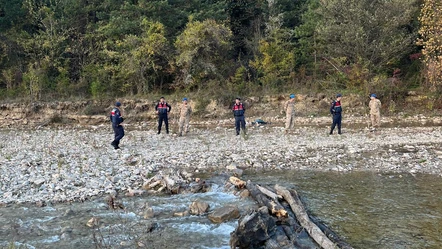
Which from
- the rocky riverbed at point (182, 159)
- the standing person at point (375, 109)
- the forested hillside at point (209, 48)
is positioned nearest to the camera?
the rocky riverbed at point (182, 159)

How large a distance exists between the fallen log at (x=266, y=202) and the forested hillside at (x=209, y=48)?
20.1m

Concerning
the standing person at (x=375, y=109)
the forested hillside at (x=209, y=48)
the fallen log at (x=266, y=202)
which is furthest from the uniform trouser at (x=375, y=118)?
the fallen log at (x=266, y=202)

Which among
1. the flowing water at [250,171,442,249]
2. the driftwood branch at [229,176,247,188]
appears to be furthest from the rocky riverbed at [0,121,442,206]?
the driftwood branch at [229,176,247,188]

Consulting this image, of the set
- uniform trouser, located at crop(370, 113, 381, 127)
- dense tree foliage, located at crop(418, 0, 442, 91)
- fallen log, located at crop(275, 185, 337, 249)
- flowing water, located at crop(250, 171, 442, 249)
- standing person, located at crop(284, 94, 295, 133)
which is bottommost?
flowing water, located at crop(250, 171, 442, 249)

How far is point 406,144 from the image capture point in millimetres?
16188

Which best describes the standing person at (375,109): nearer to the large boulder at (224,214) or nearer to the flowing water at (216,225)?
the flowing water at (216,225)

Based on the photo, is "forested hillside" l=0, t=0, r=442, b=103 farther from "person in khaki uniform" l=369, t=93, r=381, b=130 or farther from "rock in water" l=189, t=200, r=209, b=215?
"rock in water" l=189, t=200, r=209, b=215

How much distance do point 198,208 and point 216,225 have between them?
890 mm

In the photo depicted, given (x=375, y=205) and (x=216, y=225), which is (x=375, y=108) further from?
(x=216, y=225)

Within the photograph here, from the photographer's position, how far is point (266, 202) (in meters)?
8.59

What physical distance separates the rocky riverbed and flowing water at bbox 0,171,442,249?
3.67 ft

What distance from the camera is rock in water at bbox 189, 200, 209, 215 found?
855 cm

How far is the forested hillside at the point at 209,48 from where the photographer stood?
28.5 metres

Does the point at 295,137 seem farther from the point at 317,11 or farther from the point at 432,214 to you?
the point at 317,11
